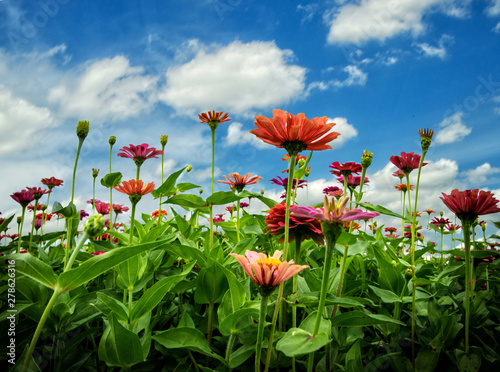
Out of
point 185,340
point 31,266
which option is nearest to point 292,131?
point 185,340

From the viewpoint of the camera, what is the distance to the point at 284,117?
1163mm

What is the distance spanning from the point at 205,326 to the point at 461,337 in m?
1.25

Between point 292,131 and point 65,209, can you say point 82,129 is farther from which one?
point 292,131

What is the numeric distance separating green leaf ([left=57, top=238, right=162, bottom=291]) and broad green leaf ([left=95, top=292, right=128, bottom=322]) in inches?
7.9

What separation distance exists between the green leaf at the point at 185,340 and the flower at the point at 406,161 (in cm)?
137

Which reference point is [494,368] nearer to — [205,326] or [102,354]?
[205,326]

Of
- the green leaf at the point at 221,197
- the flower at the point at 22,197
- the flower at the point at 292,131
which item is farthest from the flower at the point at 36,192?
the flower at the point at 292,131

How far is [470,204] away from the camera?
1.40 meters

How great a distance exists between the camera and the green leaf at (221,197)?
1540 mm

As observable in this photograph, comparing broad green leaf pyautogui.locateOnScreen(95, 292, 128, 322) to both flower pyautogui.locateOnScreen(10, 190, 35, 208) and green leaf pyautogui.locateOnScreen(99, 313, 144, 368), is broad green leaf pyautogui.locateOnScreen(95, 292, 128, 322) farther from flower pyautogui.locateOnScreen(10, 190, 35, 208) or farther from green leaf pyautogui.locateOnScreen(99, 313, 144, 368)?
flower pyautogui.locateOnScreen(10, 190, 35, 208)

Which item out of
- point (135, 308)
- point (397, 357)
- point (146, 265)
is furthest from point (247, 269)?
point (397, 357)

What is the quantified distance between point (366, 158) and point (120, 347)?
140cm

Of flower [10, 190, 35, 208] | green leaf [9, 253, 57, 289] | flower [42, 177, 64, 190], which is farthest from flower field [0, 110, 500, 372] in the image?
flower [42, 177, 64, 190]

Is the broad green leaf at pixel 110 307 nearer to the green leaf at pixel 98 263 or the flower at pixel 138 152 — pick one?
the green leaf at pixel 98 263
